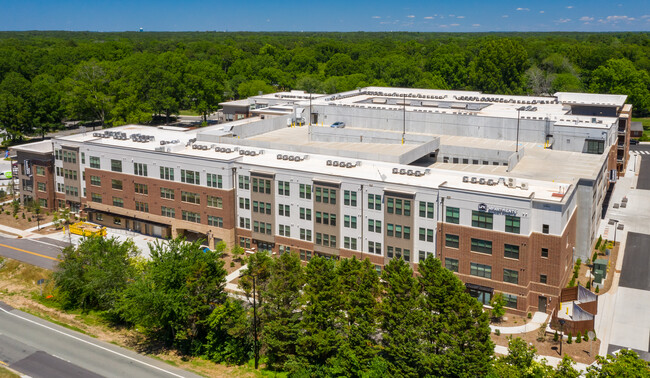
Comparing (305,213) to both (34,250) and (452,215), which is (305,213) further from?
(34,250)

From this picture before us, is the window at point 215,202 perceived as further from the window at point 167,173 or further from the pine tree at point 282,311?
the pine tree at point 282,311

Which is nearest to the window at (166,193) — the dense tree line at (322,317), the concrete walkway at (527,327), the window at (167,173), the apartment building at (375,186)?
the apartment building at (375,186)

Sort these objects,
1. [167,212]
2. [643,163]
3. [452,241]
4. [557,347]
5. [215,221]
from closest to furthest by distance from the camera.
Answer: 1. [557,347]
2. [452,241]
3. [215,221]
4. [167,212]
5. [643,163]

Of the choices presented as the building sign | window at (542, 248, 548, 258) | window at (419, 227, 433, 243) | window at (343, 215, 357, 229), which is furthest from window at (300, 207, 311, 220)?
window at (542, 248, 548, 258)

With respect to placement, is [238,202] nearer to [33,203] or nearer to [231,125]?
[231,125]

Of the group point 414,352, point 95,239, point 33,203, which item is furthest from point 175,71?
point 414,352

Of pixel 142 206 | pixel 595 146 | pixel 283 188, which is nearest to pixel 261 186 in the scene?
pixel 283 188
